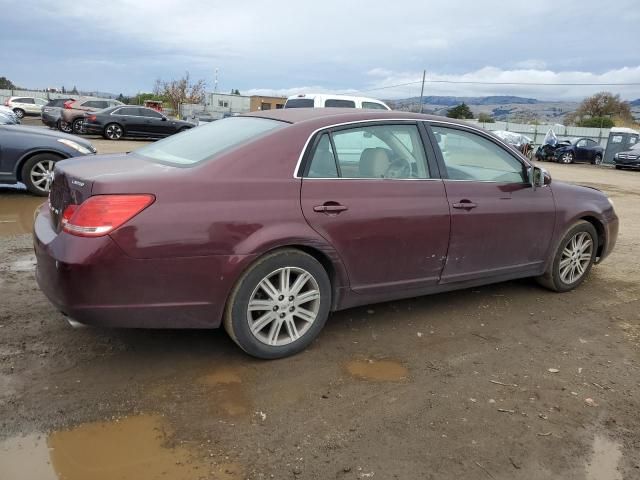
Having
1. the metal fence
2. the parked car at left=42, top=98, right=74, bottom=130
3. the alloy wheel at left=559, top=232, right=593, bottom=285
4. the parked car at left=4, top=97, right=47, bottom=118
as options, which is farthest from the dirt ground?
the parked car at left=4, top=97, right=47, bottom=118

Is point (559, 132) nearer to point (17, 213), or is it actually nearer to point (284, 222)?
point (17, 213)

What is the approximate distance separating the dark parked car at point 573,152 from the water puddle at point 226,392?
95.1ft

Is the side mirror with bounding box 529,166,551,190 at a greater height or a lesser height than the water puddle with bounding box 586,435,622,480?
greater

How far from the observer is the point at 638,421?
9.99ft

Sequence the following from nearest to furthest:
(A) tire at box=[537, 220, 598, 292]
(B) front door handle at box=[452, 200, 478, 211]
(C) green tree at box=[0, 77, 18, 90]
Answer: (B) front door handle at box=[452, 200, 478, 211] → (A) tire at box=[537, 220, 598, 292] → (C) green tree at box=[0, 77, 18, 90]

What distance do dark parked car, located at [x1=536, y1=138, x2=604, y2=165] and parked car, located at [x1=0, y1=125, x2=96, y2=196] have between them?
1033 inches

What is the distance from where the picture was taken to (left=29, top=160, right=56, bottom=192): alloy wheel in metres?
8.11

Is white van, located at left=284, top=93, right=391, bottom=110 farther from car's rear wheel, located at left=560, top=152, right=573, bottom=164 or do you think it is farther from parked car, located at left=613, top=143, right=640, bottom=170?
car's rear wheel, located at left=560, top=152, right=573, bottom=164

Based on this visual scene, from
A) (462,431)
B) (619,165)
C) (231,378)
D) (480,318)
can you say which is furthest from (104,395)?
(619,165)

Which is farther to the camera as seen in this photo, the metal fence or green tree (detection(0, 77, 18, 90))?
green tree (detection(0, 77, 18, 90))

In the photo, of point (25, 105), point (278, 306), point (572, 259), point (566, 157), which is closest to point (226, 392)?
point (278, 306)

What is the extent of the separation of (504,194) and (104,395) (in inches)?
128

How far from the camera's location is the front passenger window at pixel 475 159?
414cm

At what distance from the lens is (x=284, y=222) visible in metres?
3.25
